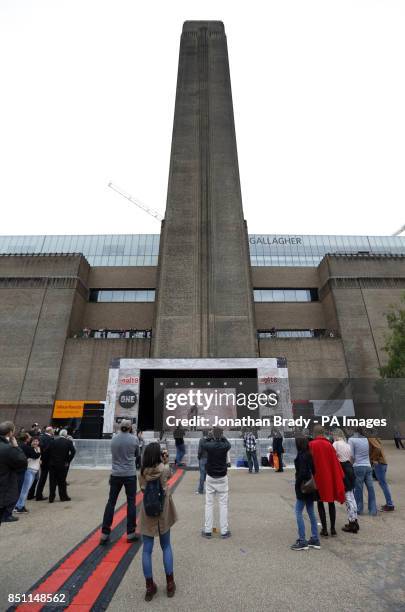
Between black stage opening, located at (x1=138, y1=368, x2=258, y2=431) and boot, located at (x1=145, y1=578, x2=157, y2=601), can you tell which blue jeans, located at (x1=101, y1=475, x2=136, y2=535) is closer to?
boot, located at (x1=145, y1=578, x2=157, y2=601)

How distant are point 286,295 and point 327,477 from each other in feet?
139

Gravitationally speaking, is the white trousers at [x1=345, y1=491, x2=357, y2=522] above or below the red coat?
below

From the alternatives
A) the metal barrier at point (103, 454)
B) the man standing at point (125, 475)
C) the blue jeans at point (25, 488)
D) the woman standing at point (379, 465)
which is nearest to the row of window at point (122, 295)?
the metal barrier at point (103, 454)

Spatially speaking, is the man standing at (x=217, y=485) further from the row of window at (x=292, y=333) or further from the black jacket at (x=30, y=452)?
the row of window at (x=292, y=333)

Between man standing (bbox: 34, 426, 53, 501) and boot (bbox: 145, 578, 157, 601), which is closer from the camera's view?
boot (bbox: 145, 578, 157, 601)

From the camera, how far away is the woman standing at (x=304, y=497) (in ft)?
18.4

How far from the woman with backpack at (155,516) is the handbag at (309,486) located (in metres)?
2.59

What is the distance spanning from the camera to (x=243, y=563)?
500cm

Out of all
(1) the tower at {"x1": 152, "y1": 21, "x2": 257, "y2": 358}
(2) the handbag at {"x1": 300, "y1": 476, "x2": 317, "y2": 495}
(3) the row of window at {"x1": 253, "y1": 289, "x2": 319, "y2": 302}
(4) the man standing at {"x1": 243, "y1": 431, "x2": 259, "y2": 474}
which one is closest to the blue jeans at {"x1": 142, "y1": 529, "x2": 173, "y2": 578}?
(2) the handbag at {"x1": 300, "y1": 476, "x2": 317, "y2": 495}

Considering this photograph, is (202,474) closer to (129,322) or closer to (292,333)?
(129,322)

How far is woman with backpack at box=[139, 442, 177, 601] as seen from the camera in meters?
4.04

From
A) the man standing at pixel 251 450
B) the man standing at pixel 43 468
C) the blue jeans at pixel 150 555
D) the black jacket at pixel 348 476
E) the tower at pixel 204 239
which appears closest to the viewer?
the blue jeans at pixel 150 555

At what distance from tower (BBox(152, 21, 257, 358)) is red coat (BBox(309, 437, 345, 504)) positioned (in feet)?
86.6

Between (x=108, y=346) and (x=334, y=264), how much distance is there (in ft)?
101
